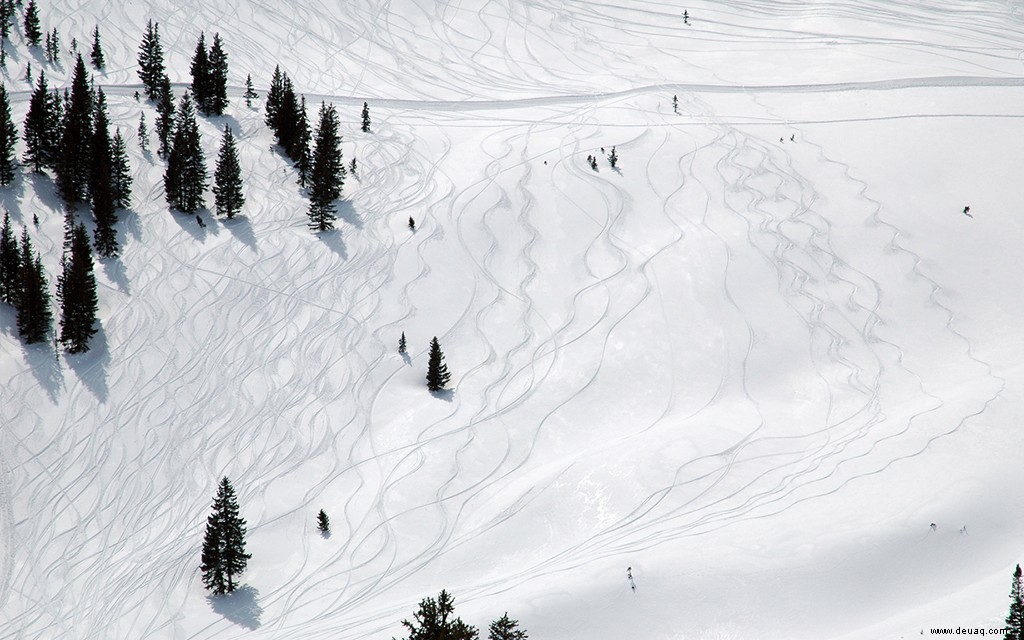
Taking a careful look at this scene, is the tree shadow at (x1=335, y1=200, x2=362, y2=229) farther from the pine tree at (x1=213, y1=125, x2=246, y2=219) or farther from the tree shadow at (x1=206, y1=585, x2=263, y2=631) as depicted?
the tree shadow at (x1=206, y1=585, x2=263, y2=631)

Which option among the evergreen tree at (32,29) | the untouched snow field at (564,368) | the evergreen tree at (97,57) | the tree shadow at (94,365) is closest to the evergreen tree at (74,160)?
the untouched snow field at (564,368)

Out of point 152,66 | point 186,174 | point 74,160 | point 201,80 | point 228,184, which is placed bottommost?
point 228,184

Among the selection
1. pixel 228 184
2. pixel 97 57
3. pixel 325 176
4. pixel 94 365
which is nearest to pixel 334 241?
pixel 325 176

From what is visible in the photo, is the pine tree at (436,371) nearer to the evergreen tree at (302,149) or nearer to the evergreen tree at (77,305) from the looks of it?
the evergreen tree at (77,305)

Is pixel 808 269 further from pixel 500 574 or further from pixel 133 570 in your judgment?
pixel 133 570

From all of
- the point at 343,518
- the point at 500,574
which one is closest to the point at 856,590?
the point at 500,574

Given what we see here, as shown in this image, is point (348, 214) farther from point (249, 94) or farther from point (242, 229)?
point (249, 94)
